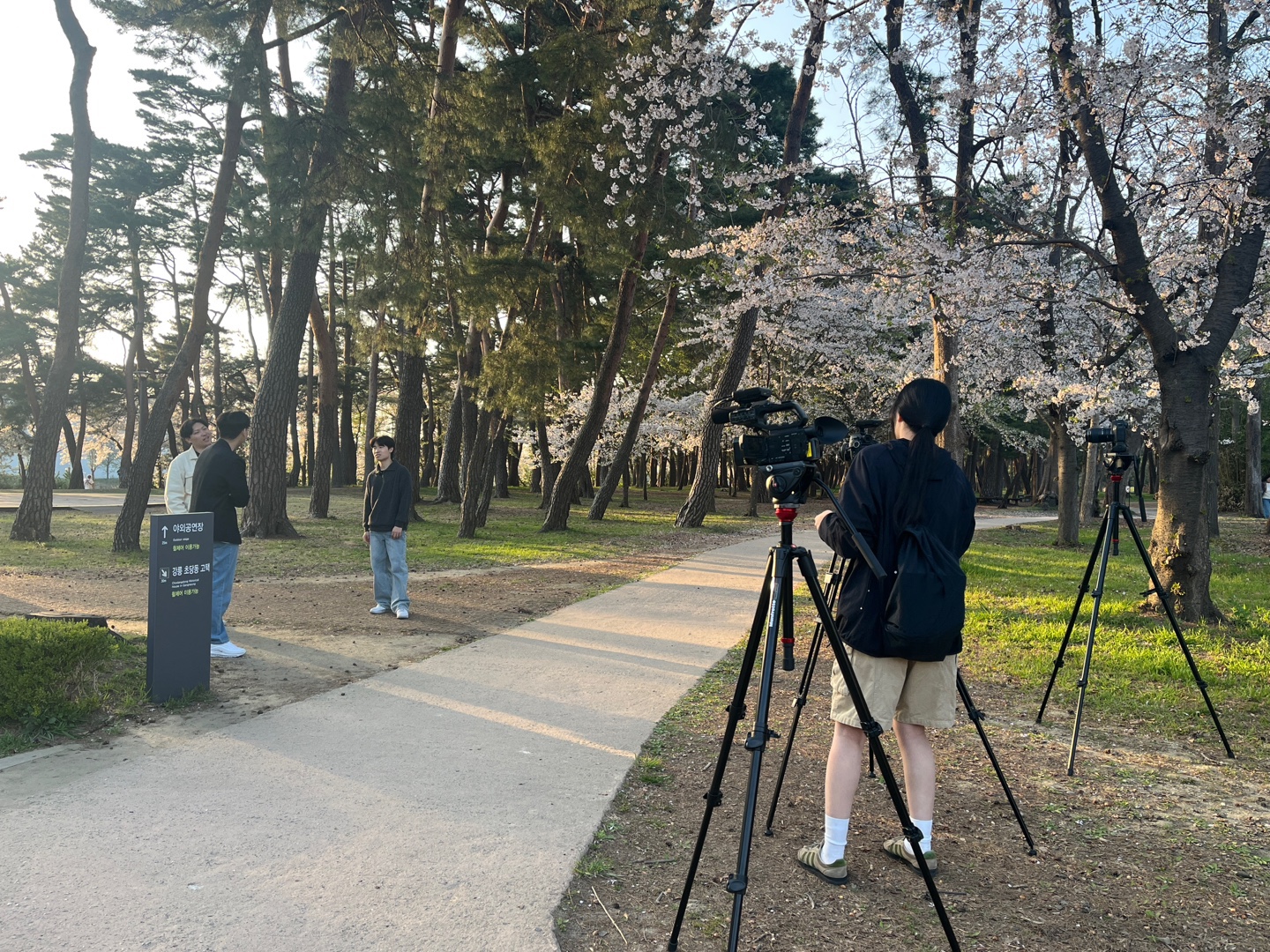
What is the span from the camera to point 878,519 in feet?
10.4

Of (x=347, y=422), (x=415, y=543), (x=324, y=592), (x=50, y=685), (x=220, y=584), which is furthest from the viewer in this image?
(x=347, y=422)

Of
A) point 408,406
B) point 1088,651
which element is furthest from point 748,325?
point 1088,651

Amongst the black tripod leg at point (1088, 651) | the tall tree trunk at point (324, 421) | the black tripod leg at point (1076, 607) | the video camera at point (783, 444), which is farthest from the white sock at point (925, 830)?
the tall tree trunk at point (324, 421)

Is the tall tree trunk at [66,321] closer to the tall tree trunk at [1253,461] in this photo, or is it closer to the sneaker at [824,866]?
the sneaker at [824,866]

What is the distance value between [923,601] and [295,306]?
1498cm

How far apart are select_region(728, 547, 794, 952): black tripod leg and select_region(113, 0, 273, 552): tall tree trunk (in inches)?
520

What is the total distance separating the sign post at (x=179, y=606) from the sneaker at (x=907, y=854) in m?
4.43

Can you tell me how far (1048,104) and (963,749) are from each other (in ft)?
24.3

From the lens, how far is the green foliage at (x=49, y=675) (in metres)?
4.59

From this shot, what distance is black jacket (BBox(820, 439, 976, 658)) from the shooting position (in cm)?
312

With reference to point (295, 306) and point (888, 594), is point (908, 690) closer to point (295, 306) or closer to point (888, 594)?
point (888, 594)

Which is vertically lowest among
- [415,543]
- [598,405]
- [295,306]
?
[415,543]

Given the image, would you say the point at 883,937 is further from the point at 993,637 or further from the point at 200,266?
the point at 200,266

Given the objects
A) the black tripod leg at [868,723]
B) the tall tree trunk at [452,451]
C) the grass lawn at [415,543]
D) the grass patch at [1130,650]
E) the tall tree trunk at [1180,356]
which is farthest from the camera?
the tall tree trunk at [452,451]
